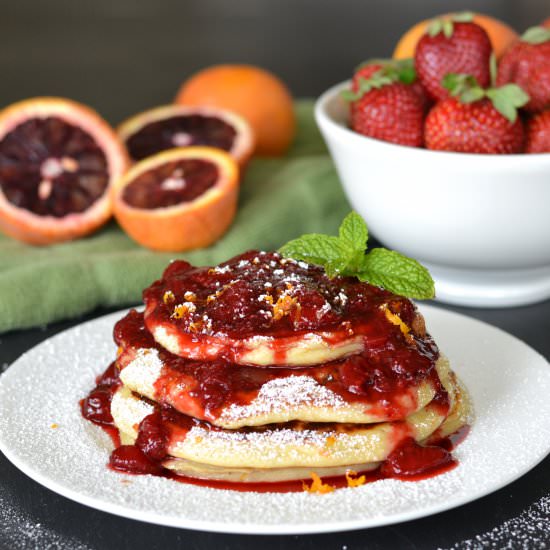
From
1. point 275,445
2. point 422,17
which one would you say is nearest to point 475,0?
point 422,17

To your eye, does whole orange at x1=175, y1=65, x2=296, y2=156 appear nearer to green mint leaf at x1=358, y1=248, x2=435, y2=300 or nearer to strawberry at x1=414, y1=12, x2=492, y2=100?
strawberry at x1=414, y1=12, x2=492, y2=100

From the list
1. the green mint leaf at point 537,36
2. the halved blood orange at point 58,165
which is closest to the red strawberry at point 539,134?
the green mint leaf at point 537,36

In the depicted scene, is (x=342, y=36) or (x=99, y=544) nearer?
(x=99, y=544)

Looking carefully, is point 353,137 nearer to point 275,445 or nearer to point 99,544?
point 275,445

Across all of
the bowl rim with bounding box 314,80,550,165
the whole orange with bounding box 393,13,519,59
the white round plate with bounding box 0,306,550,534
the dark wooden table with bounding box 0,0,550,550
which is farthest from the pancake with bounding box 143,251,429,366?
the dark wooden table with bounding box 0,0,550,550

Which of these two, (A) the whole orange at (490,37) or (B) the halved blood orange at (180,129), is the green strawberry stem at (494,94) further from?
(B) the halved blood orange at (180,129)

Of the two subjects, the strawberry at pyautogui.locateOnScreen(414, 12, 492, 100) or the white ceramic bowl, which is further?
the strawberry at pyautogui.locateOnScreen(414, 12, 492, 100)
